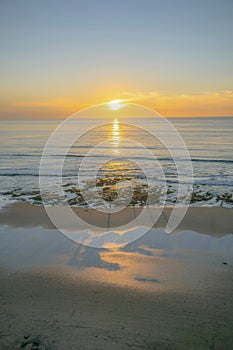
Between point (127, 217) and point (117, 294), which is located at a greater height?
point (127, 217)

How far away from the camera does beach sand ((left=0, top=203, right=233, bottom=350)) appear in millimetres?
4223

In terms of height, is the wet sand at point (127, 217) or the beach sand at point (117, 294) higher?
the wet sand at point (127, 217)

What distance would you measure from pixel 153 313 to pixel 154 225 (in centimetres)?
463

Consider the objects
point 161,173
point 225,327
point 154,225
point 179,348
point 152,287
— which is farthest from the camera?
point 161,173

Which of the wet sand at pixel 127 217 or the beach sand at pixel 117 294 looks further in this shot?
the wet sand at pixel 127 217

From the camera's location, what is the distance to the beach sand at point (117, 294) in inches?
166

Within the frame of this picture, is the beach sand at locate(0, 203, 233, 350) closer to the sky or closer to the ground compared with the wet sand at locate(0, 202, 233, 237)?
closer to the ground

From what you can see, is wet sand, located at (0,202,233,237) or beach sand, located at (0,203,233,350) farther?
wet sand, located at (0,202,233,237)

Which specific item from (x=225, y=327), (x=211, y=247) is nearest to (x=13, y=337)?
(x=225, y=327)

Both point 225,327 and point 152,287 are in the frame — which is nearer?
point 225,327

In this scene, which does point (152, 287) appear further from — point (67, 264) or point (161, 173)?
point (161, 173)

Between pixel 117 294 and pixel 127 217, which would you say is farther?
pixel 127 217

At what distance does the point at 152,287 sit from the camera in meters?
5.52

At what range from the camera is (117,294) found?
5289mm
